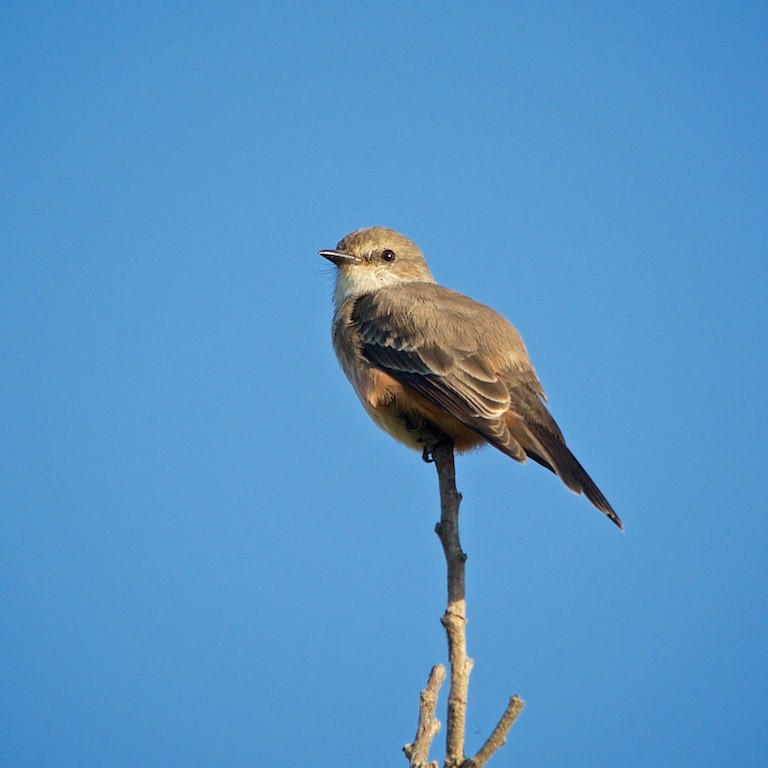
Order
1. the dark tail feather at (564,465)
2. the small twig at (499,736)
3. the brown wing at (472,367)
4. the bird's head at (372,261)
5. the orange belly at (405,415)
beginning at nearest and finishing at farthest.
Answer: the small twig at (499,736) < the dark tail feather at (564,465) < the brown wing at (472,367) < the orange belly at (405,415) < the bird's head at (372,261)

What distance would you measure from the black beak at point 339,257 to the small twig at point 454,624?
3.39 metres

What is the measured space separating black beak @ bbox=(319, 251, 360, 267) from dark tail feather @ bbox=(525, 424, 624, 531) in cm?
248

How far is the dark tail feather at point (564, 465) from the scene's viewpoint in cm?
607

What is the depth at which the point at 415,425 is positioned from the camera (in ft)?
22.5

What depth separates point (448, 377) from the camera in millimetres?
6613

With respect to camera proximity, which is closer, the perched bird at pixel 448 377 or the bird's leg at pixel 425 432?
the perched bird at pixel 448 377

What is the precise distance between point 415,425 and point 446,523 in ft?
6.58

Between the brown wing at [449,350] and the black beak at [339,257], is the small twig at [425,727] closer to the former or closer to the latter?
the brown wing at [449,350]

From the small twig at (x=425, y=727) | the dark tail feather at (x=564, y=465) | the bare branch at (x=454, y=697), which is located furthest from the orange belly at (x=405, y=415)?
the small twig at (x=425, y=727)

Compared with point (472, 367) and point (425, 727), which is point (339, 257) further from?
point (425, 727)

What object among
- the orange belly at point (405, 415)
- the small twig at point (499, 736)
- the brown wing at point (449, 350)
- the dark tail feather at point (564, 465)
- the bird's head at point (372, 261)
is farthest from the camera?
the bird's head at point (372, 261)

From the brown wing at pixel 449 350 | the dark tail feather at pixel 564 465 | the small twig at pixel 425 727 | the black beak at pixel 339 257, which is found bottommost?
the small twig at pixel 425 727

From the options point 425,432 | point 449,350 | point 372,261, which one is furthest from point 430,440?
point 372,261

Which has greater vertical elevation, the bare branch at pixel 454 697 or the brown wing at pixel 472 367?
the brown wing at pixel 472 367
